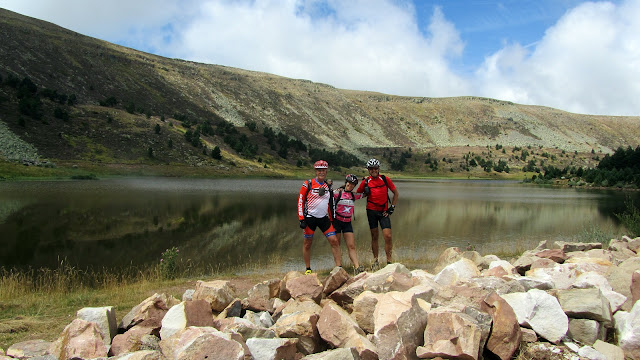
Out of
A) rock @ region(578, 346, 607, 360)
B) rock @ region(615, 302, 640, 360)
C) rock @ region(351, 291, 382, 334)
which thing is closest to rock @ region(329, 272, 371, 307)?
rock @ region(351, 291, 382, 334)

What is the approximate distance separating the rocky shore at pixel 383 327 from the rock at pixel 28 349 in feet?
0.03

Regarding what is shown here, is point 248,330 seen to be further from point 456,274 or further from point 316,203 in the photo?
point 316,203

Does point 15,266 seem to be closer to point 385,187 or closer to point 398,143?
point 385,187

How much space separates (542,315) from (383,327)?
1796 mm

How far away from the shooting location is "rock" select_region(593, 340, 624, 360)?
163 inches

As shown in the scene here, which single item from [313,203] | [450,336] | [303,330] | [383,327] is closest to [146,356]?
[303,330]

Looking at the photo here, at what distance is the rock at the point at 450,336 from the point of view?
3.88 metres

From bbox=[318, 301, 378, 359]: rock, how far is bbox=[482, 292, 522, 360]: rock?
1.25 meters

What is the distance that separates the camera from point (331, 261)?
39.5 feet

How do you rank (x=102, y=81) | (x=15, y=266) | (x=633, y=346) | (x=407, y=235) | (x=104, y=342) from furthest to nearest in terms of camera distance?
(x=102, y=81)
(x=407, y=235)
(x=15, y=266)
(x=104, y=342)
(x=633, y=346)

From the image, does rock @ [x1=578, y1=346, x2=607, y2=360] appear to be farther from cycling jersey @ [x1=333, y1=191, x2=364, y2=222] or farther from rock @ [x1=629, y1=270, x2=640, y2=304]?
cycling jersey @ [x1=333, y1=191, x2=364, y2=222]

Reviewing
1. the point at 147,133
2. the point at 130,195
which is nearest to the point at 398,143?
the point at 147,133

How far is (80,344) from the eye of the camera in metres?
4.43

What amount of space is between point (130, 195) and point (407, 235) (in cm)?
2145
